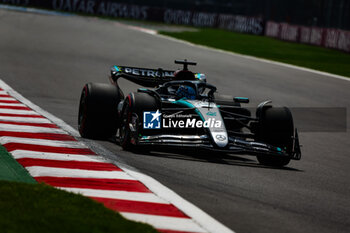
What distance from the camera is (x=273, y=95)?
20156mm

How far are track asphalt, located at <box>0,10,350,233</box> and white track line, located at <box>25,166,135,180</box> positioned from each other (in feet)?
1.41

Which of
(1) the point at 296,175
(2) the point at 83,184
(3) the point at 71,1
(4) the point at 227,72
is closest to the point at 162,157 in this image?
(1) the point at 296,175

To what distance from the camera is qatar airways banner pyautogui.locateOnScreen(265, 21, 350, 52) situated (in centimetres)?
3878

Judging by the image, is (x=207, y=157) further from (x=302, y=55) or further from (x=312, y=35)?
(x=312, y=35)

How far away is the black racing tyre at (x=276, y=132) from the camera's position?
9641mm

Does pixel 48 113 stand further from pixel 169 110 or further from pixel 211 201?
pixel 211 201

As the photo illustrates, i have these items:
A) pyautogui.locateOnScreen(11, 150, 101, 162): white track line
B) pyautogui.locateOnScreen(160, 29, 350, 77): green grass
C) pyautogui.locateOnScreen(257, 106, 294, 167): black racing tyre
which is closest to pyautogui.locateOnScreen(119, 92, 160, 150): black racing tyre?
pyautogui.locateOnScreen(11, 150, 101, 162): white track line

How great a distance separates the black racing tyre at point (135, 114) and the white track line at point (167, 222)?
10.9ft

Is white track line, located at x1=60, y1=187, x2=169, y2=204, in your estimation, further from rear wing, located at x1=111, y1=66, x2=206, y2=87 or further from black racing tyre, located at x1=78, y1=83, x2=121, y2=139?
rear wing, located at x1=111, y1=66, x2=206, y2=87

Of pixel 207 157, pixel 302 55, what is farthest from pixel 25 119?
pixel 302 55

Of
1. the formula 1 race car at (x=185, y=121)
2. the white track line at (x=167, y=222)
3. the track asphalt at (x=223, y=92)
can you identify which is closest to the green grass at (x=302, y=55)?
the track asphalt at (x=223, y=92)

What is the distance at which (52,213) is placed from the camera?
18.3ft

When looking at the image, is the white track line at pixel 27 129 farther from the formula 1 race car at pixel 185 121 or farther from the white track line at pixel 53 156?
the white track line at pixel 53 156

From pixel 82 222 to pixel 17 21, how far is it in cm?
3627
